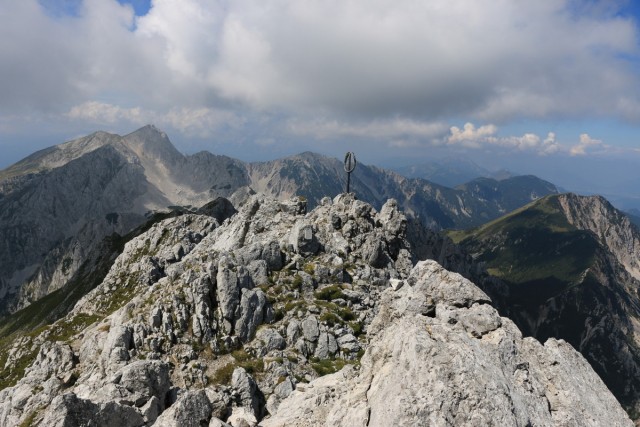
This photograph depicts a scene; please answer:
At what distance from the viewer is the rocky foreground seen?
17328 mm

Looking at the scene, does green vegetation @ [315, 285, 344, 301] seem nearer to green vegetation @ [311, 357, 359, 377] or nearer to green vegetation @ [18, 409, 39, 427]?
green vegetation @ [311, 357, 359, 377]

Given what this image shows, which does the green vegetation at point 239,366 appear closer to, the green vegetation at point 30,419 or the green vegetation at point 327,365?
the green vegetation at point 327,365

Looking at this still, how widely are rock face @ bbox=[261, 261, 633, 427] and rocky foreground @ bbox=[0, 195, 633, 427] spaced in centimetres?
7

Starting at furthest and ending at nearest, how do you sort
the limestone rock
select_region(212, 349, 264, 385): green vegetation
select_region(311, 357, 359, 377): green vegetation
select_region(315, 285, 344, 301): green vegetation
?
select_region(315, 285, 344, 301): green vegetation
select_region(311, 357, 359, 377): green vegetation
select_region(212, 349, 264, 385): green vegetation
the limestone rock

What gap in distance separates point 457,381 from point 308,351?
2240cm

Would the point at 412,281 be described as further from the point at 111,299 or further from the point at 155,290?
the point at 111,299

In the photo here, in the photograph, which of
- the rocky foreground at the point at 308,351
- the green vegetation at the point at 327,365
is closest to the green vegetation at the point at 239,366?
the rocky foreground at the point at 308,351

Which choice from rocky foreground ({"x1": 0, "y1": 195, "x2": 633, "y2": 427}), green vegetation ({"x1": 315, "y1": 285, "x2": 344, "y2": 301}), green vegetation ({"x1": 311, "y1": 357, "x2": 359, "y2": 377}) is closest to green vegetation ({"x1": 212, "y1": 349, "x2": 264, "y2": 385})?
rocky foreground ({"x1": 0, "y1": 195, "x2": 633, "y2": 427})

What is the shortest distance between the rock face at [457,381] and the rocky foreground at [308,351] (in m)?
0.07

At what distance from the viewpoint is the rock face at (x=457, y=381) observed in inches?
624

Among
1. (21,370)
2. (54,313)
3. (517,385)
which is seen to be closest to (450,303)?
(517,385)

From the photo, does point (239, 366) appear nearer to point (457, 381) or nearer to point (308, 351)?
point (308, 351)

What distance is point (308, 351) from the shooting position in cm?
3675

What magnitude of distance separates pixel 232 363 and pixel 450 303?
2048 centimetres
